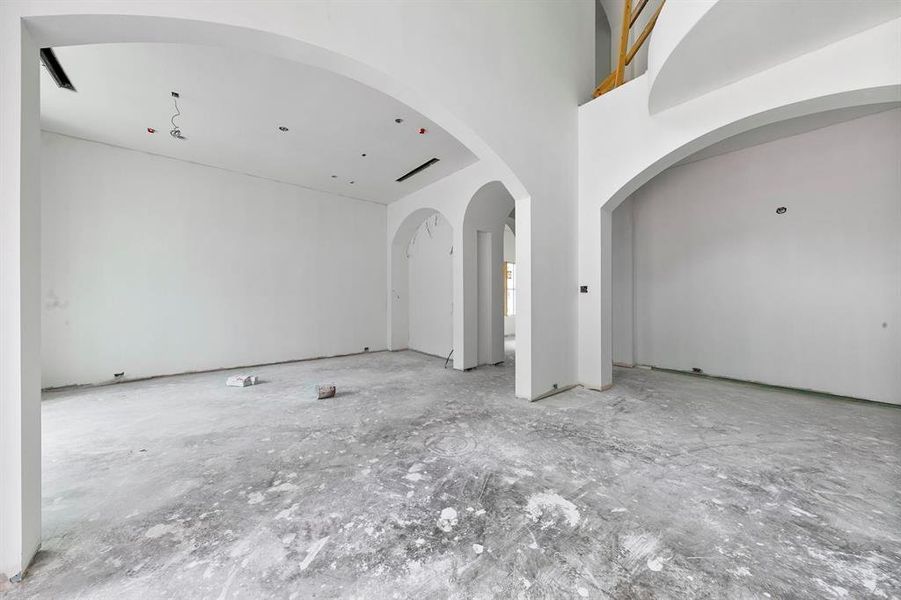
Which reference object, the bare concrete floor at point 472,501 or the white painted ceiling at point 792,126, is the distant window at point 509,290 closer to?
the white painted ceiling at point 792,126

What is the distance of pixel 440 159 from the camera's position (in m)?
5.03

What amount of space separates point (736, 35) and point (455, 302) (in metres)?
4.28

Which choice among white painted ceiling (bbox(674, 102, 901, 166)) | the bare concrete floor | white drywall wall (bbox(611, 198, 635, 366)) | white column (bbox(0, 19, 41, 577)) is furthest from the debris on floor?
white painted ceiling (bbox(674, 102, 901, 166))

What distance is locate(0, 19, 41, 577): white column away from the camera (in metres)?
1.38

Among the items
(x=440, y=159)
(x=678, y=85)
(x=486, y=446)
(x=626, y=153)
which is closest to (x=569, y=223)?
(x=626, y=153)

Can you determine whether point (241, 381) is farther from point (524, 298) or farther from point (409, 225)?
point (409, 225)

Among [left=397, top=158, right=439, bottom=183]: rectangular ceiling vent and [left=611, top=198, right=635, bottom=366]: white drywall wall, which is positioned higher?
[left=397, top=158, right=439, bottom=183]: rectangular ceiling vent

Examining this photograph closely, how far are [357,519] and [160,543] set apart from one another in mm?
960

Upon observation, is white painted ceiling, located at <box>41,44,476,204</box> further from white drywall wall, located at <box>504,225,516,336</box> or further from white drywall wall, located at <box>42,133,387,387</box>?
white drywall wall, located at <box>504,225,516,336</box>

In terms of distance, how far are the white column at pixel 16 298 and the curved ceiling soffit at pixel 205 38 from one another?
0.16m

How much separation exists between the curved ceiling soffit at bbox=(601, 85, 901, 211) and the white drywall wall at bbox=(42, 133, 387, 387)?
5317mm

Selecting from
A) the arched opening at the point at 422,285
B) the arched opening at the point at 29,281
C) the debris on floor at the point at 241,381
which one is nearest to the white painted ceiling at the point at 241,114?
the arched opening at the point at 29,281

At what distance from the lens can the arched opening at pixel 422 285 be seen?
665 cm

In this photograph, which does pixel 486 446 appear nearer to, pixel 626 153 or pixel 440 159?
pixel 626 153
